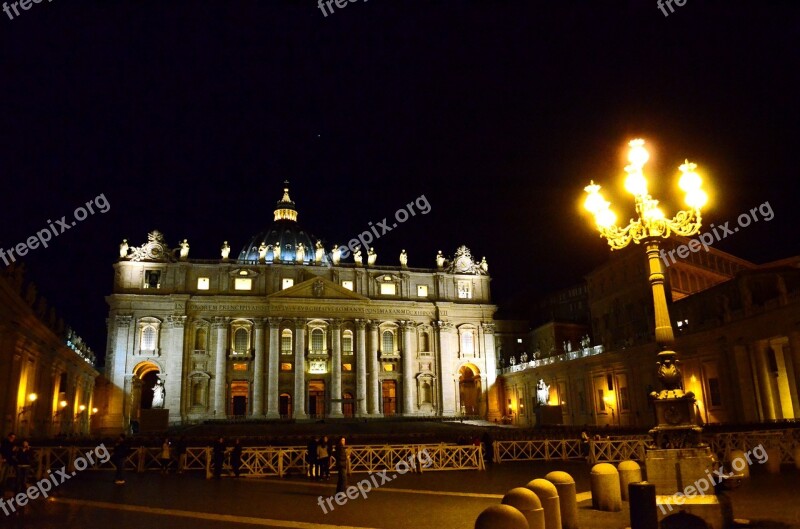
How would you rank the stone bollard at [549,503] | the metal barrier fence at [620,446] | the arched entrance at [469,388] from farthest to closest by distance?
1. the arched entrance at [469,388]
2. the metal barrier fence at [620,446]
3. the stone bollard at [549,503]

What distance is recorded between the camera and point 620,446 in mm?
25234

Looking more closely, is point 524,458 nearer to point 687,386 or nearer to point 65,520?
point 687,386

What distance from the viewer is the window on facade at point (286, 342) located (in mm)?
69812

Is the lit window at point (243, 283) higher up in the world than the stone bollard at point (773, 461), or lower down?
higher up

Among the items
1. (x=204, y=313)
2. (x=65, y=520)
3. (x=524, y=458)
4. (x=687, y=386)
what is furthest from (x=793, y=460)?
(x=204, y=313)

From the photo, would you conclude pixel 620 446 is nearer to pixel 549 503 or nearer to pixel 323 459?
pixel 323 459

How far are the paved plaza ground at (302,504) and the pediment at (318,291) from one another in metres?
47.3

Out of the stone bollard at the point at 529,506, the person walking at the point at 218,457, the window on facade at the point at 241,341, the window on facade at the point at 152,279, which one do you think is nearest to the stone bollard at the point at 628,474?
the stone bollard at the point at 529,506

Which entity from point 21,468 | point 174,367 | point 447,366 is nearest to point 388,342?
point 447,366

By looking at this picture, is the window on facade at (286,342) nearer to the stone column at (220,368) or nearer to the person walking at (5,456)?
the stone column at (220,368)

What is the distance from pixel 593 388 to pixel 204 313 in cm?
4151

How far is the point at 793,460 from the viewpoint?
22.7 meters

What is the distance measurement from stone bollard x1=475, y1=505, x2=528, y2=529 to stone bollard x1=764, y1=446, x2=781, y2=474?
17401mm

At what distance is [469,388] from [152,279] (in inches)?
1567
